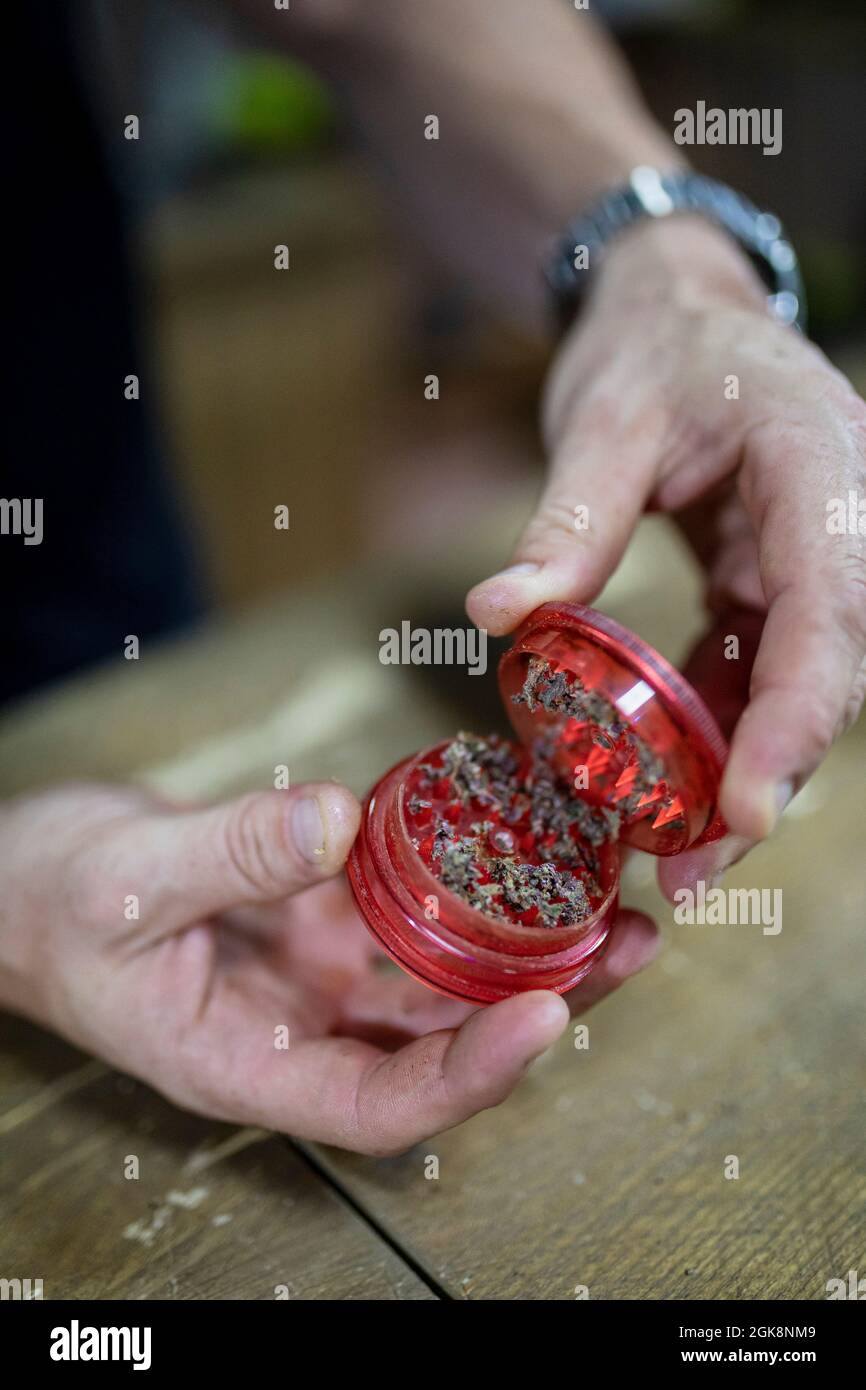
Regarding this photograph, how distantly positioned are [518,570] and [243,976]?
1.12 feet

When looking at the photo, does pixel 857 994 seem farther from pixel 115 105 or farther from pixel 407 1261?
pixel 115 105

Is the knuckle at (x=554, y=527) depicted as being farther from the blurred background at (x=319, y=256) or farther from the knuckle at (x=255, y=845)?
the blurred background at (x=319, y=256)

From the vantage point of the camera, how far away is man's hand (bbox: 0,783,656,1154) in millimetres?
639

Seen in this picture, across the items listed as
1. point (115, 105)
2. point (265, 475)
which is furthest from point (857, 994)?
point (115, 105)

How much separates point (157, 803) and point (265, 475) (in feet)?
6.46

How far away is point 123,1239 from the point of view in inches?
27.3

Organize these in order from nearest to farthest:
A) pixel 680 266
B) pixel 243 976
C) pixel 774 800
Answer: pixel 774 800 → pixel 243 976 → pixel 680 266

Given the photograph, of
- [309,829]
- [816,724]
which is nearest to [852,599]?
[816,724]

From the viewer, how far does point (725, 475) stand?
0.82 m

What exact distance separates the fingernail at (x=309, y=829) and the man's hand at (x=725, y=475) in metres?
0.16

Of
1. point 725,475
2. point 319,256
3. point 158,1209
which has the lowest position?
point 158,1209

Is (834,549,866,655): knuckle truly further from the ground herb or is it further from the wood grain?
the wood grain

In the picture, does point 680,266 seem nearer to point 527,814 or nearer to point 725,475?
point 725,475

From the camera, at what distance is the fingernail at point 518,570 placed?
27.5 inches
